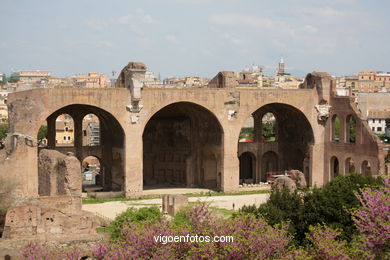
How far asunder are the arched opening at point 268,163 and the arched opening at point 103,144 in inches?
449

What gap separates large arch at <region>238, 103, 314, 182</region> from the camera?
4138 cm

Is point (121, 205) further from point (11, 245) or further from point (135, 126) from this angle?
point (11, 245)

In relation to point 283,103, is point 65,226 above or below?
below

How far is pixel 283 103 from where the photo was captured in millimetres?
39094

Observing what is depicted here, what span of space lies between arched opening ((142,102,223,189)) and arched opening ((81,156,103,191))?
12.1ft

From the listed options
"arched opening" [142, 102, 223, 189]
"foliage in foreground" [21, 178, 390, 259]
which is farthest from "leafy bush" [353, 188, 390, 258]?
"arched opening" [142, 102, 223, 189]

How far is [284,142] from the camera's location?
4375 centimetres

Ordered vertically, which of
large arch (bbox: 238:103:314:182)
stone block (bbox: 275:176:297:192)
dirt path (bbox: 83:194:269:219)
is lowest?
dirt path (bbox: 83:194:269:219)

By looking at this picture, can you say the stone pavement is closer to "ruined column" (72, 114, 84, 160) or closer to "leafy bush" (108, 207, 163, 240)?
"leafy bush" (108, 207, 163, 240)

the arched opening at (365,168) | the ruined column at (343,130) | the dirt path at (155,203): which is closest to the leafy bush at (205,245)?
the dirt path at (155,203)

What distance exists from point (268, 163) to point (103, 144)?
12.5 metres

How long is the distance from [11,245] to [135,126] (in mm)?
14985

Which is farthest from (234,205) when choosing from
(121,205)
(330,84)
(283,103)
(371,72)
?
(371,72)

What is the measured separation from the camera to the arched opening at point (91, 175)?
42.5 meters
